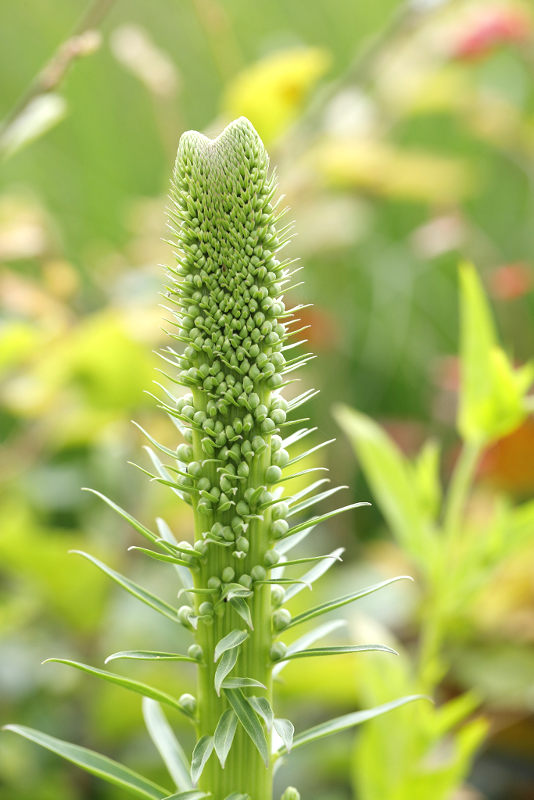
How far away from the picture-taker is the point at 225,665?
0.26 meters

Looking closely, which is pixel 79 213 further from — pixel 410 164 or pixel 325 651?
pixel 325 651

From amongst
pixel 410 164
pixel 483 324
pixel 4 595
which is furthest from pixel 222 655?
pixel 410 164

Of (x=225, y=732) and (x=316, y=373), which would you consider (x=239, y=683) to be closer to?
(x=225, y=732)

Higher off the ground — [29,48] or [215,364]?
[29,48]

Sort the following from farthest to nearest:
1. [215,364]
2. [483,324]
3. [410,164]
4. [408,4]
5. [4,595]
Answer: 1. [410,164]
2. [4,595]
3. [408,4]
4. [483,324]
5. [215,364]

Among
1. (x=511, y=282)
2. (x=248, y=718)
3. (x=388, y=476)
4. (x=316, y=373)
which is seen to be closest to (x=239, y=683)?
(x=248, y=718)

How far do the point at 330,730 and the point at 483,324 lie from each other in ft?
0.88

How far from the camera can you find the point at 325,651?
263 mm

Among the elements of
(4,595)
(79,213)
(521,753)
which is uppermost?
(79,213)

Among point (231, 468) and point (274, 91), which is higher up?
point (274, 91)

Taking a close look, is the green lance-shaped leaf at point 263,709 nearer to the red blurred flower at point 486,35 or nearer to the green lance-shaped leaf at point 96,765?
the green lance-shaped leaf at point 96,765

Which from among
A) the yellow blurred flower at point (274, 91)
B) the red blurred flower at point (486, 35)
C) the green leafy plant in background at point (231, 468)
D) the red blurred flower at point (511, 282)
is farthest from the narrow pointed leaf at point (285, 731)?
the red blurred flower at point (486, 35)

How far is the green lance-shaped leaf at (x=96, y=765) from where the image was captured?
0.26 m

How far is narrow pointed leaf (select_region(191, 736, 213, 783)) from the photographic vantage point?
25 centimetres
